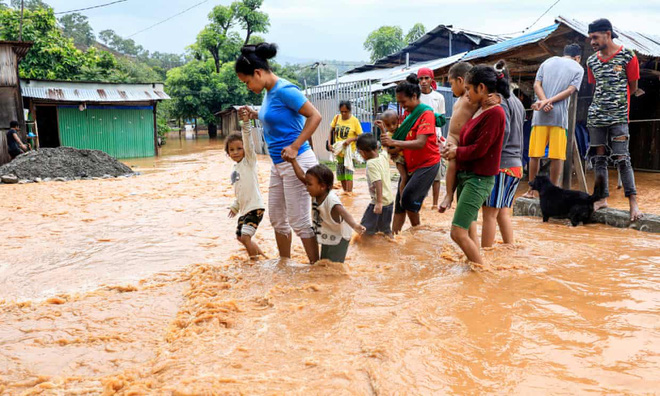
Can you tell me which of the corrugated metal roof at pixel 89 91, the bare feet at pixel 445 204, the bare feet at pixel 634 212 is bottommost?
the bare feet at pixel 634 212

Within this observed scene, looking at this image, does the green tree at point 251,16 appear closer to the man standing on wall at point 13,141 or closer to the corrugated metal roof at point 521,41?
the man standing on wall at point 13,141

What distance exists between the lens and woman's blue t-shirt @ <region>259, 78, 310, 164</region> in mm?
3779

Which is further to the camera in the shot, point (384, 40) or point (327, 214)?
point (384, 40)

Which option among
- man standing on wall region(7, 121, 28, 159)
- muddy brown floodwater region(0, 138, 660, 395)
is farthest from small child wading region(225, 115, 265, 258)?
man standing on wall region(7, 121, 28, 159)

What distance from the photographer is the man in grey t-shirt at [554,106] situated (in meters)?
5.89

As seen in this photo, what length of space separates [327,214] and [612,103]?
3.91 metres

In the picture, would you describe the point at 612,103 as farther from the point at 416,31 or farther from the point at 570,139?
the point at 416,31

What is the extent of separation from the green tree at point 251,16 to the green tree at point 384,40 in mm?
11186

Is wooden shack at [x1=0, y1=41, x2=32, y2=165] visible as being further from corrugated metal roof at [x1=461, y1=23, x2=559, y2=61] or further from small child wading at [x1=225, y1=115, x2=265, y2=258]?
small child wading at [x1=225, y1=115, x2=265, y2=258]

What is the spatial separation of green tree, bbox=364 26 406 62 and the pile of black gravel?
28913mm

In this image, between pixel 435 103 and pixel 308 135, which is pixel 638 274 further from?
pixel 435 103

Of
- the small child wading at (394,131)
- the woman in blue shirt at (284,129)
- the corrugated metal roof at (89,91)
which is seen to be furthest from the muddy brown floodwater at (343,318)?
the corrugated metal roof at (89,91)

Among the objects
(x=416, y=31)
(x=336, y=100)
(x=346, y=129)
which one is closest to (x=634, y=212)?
(x=346, y=129)

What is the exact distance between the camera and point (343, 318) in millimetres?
3031
